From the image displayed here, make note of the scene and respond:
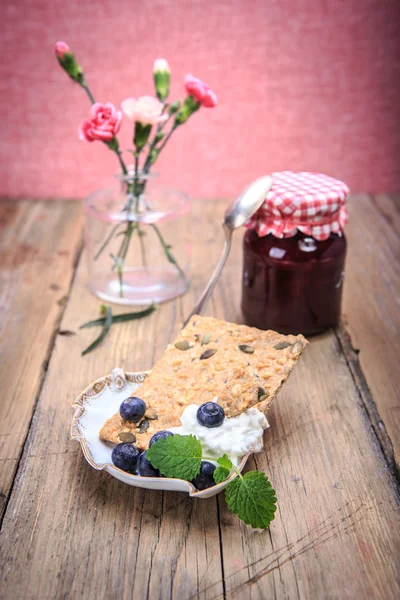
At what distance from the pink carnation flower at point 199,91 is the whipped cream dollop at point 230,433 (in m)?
0.85

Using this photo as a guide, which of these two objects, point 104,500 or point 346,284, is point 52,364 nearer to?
point 104,500

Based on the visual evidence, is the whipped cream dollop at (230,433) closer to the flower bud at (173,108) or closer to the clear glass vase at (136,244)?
the clear glass vase at (136,244)

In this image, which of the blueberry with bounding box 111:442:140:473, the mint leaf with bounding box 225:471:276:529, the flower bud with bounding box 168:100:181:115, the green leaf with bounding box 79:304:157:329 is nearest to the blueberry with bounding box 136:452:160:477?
the blueberry with bounding box 111:442:140:473

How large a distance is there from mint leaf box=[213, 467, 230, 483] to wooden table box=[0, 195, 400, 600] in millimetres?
93

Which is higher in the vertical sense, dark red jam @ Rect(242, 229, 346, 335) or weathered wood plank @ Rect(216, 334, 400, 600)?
dark red jam @ Rect(242, 229, 346, 335)

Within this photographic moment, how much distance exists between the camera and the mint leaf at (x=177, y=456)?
1.00m

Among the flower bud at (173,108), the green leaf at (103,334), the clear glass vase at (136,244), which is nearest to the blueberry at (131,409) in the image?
the green leaf at (103,334)

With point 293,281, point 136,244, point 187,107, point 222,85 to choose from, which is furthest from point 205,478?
point 222,85

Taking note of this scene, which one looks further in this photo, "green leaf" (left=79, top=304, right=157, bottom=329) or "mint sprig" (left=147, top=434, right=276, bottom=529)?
"green leaf" (left=79, top=304, right=157, bottom=329)

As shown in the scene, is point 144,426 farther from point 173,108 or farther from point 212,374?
point 173,108

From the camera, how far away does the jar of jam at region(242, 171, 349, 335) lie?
1.40m

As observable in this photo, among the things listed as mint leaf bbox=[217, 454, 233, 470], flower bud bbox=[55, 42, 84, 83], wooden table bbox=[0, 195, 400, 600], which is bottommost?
wooden table bbox=[0, 195, 400, 600]

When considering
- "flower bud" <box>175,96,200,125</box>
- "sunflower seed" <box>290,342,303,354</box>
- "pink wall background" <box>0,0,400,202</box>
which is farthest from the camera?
"pink wall background" <box>0,0,400,202</box>

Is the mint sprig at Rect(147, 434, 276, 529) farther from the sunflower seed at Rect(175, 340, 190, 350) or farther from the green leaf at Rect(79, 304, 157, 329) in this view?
the green leaf at Rect(79, 304, 157, 329)
